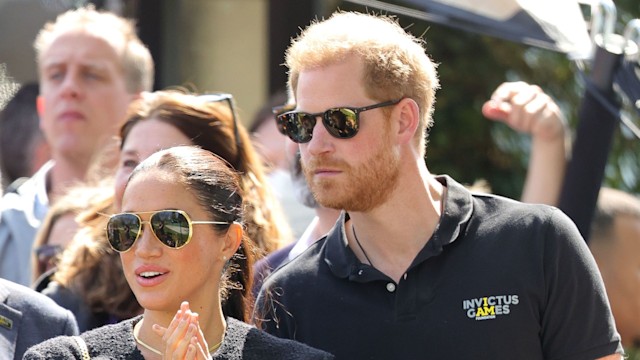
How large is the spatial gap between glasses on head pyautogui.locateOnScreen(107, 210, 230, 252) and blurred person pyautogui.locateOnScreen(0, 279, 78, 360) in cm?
60

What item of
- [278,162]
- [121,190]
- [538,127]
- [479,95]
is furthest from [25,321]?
[479,95]

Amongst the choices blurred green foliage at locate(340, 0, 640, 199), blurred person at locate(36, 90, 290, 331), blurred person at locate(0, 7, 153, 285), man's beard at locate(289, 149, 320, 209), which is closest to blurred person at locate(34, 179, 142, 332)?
blurred person at locate(36, 90, 290, 331)

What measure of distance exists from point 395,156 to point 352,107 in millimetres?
174

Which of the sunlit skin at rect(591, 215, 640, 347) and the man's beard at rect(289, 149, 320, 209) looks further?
the sunlit skin at rect(591, 215, 640, 347)

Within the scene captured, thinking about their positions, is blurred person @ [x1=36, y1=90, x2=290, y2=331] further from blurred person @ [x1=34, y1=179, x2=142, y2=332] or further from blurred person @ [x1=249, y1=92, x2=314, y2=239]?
blurred person @ [x1=249, y1=92, x2=314, y2=239]

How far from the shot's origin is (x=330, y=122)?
338 centimetres

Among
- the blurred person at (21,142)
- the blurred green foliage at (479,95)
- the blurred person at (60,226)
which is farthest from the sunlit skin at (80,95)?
the blurred green foliage at (479,95)

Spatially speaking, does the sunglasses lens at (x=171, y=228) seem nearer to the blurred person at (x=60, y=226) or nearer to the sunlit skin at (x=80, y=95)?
the blurred person at (x=60, y=226)

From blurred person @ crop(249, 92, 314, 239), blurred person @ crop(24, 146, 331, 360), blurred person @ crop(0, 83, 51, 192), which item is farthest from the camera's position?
blurred person @ crop(0, 83, 51, 192)

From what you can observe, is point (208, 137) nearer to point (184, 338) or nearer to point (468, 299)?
point (468, 299)

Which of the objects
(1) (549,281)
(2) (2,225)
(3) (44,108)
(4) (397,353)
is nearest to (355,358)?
(4) (397,353)

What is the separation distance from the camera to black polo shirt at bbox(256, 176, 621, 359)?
333 centimetres

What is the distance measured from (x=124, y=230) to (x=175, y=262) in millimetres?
135

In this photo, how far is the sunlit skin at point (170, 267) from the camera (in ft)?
9.99
